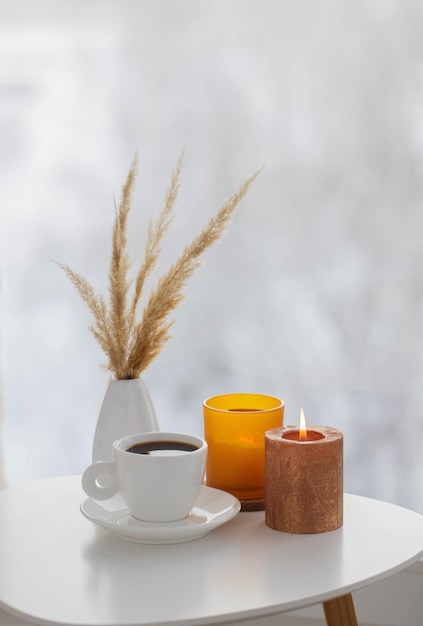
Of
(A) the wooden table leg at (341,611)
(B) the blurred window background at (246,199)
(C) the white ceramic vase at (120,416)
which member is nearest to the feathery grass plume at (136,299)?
(C) the white ceramic vase at (120,416)

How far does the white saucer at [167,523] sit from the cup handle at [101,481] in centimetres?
2

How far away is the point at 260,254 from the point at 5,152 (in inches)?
23.5

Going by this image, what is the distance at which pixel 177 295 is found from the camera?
1.28 meters

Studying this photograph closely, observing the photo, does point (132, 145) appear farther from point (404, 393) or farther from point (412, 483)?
point (412, 483)

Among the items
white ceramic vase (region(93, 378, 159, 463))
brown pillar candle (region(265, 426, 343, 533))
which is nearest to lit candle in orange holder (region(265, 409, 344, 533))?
brown pillar candle (region(265, 426, 343, 533))

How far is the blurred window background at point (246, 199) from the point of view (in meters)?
1.82

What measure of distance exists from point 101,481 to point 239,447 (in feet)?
A: 0.60

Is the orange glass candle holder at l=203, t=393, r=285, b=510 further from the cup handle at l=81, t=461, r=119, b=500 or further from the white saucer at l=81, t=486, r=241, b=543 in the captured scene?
the cup handle at l=81, t=461, r=119, b=500

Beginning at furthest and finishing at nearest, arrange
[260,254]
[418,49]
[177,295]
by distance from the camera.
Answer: [260,254]
[418,49]
[177,295]

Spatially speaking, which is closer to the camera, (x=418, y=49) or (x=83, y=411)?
(x=418, y=49)

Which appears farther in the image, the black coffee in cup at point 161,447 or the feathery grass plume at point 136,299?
the feathery grass plume at point 136,299

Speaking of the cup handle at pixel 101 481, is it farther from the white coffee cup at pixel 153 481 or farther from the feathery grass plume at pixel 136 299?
the feathery grass plume at pixel 136 299

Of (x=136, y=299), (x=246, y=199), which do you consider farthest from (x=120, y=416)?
(x=246, y=199)

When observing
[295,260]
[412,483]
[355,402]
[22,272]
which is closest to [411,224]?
[295,260]
